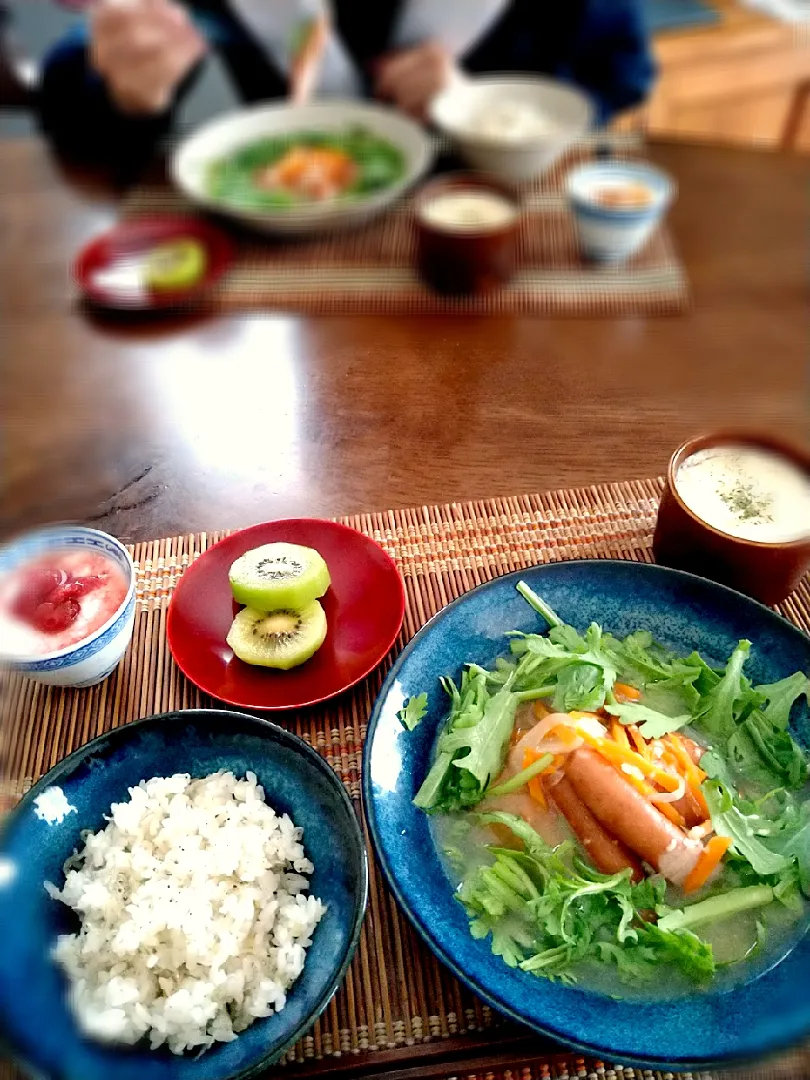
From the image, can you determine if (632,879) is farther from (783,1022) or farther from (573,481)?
(573,481)

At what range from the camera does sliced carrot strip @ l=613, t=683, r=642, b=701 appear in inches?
24.2

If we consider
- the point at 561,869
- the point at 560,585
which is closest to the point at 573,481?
the point at 560,585

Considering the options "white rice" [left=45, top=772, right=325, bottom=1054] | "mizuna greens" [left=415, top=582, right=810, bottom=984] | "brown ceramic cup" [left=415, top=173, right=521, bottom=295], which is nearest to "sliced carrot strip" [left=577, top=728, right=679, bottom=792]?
"mizuna greens" [left=415, top=582, right=810, bottom=984]

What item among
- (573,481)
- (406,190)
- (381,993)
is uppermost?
(406,190)

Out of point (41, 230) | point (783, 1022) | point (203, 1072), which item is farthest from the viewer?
point (41, 230)

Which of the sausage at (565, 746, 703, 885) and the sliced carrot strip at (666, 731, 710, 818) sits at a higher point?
the sausage at (565, 746, 703, 885)

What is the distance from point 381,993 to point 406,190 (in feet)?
3.63

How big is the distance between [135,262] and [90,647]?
2.21 feet

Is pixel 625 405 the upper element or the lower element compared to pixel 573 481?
upper

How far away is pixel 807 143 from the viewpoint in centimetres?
148

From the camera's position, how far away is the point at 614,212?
1.01 meters

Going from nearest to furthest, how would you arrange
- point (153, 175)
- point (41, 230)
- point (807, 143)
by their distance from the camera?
point (41, 230) < point (153, 175) < point (807, 143)

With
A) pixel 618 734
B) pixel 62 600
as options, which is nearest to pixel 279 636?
pixel 62 600

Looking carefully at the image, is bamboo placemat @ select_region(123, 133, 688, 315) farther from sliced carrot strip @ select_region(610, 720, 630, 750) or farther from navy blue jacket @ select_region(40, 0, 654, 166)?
sliced carrot strip @ select_region(610, 720, 630, 750)
